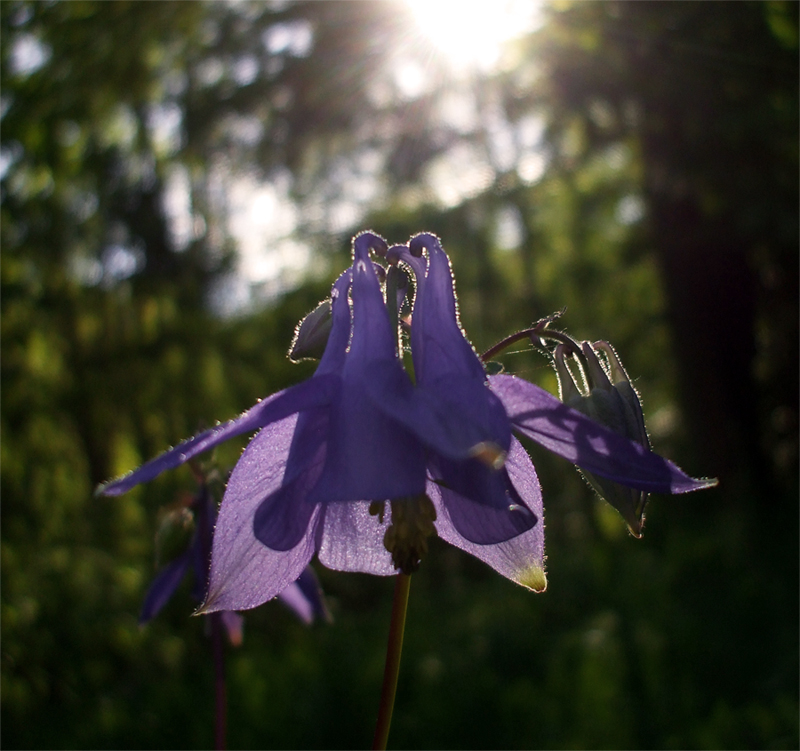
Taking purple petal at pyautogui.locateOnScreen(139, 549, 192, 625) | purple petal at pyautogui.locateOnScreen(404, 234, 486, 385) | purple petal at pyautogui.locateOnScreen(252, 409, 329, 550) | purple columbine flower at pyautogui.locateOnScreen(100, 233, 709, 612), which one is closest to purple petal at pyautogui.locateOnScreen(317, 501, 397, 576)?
purple columbine flower at pyautogui.locateOnScreen(100, 233, 709, 612)

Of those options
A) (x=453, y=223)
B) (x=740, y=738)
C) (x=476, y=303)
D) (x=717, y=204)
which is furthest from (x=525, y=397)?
(x=476, y=303)

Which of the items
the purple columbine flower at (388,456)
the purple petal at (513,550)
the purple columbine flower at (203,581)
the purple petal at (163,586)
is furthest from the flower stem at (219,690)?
the purple petal at (513,550)

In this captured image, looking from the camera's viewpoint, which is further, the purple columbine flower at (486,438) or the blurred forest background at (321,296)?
the blurred forest background at (321,296)

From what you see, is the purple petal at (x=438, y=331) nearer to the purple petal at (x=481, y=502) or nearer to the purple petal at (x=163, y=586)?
the purple petal at (x=481, y=502)

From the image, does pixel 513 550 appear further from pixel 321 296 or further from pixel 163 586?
pixel 321 296

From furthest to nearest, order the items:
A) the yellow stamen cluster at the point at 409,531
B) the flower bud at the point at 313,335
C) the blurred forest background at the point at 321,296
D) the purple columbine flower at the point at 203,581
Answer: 1. the blurred forest background at the point at 321,296
2. the purple columbine flower at the point at 203,581
3. the flower bud at the point at 313,335
4. the yellow stamen cluster at the point at 409,531

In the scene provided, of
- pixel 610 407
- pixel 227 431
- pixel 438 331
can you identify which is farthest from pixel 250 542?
pixel 610 407

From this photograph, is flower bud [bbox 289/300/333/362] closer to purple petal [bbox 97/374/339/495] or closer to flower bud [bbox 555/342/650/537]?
purple petal [bbox 97/374/339/495]
